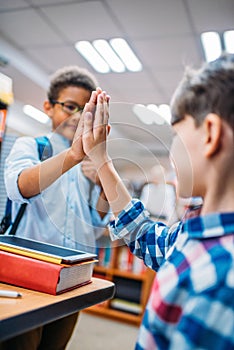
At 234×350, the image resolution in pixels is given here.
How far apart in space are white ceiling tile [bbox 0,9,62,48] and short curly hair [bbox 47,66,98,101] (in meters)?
1.65

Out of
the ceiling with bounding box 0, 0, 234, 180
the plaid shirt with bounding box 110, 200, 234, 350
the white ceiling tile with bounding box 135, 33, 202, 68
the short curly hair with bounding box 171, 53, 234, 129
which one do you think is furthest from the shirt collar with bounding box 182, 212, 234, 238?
the white ceiling tile with bounding box 135, 33, 202, 68

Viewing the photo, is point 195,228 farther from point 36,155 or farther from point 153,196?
→ point 36,155

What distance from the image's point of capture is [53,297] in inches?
21.4

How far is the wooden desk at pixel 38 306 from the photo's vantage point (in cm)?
42

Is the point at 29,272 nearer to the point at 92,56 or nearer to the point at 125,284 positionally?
the point at 125,284

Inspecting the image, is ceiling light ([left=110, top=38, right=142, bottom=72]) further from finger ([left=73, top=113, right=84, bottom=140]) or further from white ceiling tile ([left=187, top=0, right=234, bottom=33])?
finger ([left=73, top=113, right=84, bottom=140])

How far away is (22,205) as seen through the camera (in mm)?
866

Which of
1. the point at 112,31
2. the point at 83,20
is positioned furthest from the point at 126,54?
the point at 83,20

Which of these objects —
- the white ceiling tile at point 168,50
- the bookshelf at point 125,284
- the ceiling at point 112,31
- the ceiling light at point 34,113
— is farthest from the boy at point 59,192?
the ceiling light at point 34,113

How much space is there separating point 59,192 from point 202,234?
0.51 m

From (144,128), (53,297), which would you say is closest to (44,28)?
(144,128)

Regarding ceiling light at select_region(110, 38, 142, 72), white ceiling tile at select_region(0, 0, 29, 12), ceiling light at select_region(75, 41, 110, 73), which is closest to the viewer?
white ceiling tile at select_region(0, 0, 29, 12)

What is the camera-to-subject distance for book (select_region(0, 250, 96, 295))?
1.86 ft

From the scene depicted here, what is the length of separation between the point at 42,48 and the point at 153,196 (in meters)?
2.60
